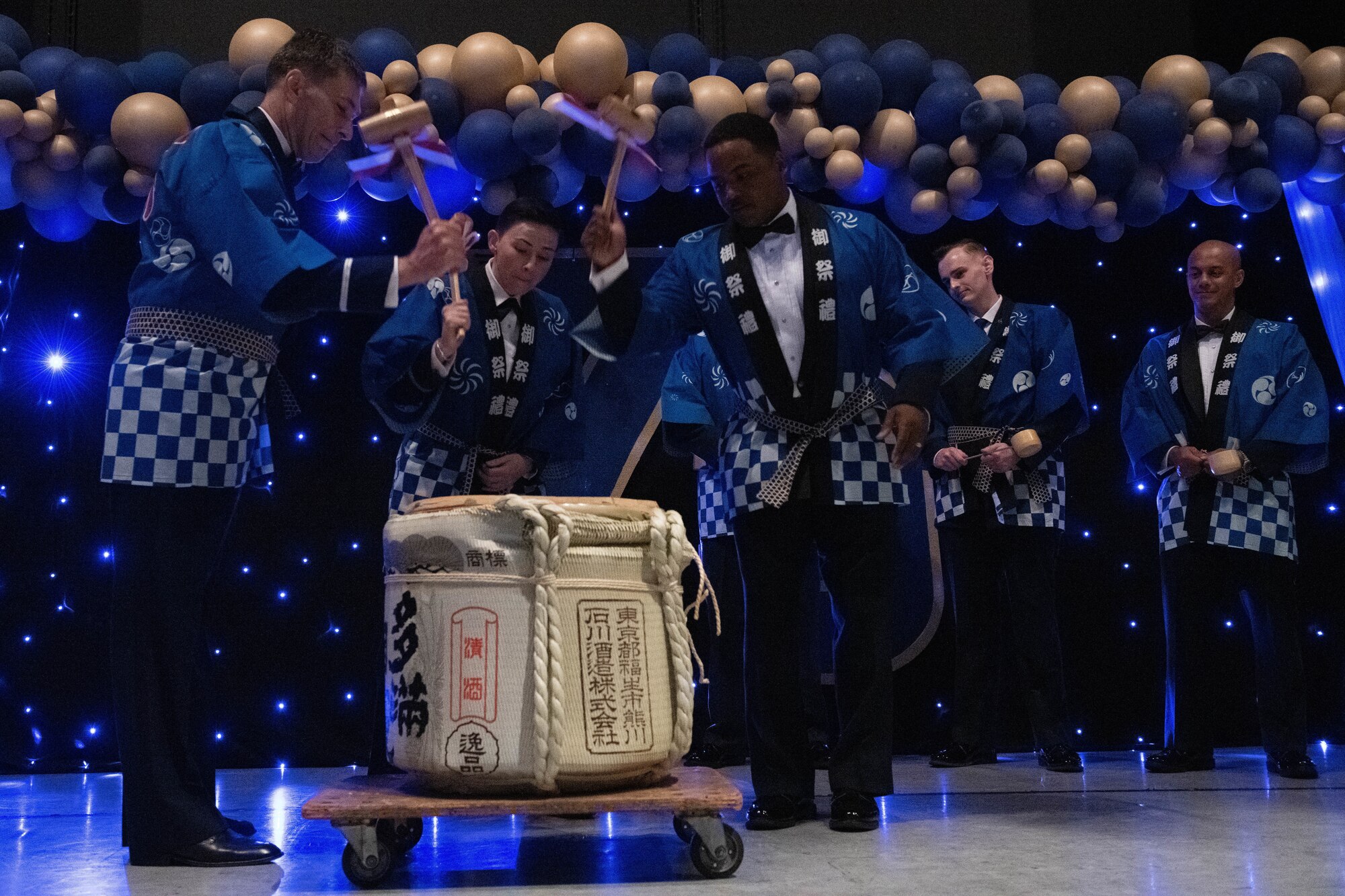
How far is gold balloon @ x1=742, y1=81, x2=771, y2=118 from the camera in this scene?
3748mm

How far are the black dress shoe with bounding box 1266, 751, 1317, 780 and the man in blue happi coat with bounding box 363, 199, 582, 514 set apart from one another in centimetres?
213

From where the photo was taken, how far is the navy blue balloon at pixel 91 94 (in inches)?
136

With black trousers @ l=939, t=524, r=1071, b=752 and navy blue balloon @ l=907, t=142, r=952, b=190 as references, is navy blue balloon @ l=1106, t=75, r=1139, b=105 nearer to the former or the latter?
navy blue balloon @ l=907, t=142, r=952, b=190

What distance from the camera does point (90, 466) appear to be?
4.02 metres

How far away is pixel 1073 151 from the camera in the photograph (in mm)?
3818

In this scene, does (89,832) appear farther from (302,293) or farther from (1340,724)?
(1340,724)

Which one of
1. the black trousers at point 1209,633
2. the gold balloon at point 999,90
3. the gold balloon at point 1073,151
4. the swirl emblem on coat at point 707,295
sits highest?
the gold balloon at point 999,90

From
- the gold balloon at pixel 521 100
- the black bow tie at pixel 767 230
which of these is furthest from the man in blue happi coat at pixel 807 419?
the gold balloon at pixel 521 100

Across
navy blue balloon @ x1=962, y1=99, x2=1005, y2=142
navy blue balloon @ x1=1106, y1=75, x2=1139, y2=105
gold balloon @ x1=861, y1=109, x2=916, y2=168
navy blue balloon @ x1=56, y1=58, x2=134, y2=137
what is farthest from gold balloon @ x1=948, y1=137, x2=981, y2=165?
navy blue balloon @ x1=56, y1=58, x2=134, y2=137

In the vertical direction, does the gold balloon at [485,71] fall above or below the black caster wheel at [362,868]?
above

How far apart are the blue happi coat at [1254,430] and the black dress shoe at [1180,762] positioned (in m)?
0.59

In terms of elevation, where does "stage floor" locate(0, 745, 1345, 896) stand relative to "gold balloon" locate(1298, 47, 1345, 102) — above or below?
below

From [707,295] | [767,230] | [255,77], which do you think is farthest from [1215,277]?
[255,77]

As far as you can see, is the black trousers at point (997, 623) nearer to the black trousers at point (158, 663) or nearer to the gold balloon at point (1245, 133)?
the gold balloon at point (1245, 133)
